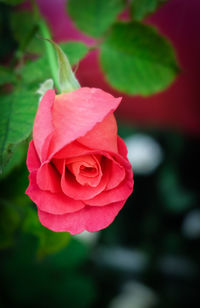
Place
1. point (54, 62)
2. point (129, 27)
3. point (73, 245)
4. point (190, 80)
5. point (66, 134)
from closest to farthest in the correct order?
point (66, 134) < point (54, 62) < point (129, 27) < point (73, 245) < point (190, 80)

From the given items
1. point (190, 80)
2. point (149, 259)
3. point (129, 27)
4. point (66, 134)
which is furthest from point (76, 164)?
point (149, 259)

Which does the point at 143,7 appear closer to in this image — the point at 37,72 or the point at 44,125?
the point at 37,72

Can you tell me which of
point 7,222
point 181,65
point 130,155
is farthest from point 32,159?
point 130,155

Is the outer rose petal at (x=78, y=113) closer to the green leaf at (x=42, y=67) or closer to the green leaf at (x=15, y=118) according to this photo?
the green leaf at (x=15, y=118)

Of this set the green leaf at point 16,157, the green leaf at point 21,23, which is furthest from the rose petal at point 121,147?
the green leaf at point 21,23

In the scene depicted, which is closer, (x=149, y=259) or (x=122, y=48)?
(x=122, y=48)

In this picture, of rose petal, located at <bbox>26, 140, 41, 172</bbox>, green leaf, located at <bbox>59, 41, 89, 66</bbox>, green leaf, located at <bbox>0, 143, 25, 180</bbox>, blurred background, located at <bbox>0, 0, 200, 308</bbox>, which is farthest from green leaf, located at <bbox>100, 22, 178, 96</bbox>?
rose petal, located at <bbox>26, 140, 41, 172</bbox>

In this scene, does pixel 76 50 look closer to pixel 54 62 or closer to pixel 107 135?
pixel 54 62
